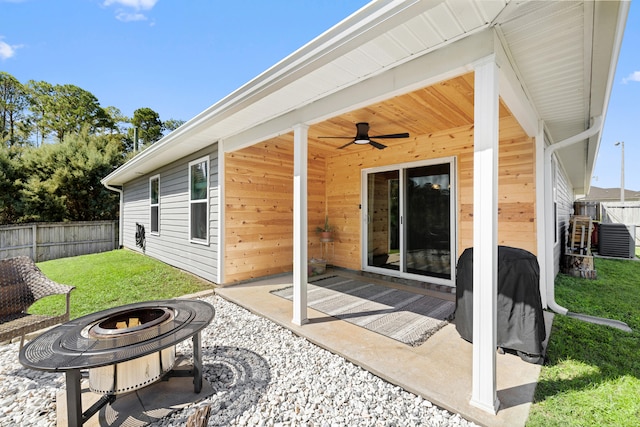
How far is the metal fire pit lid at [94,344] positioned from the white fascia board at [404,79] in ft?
7.38

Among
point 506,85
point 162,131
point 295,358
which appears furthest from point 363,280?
point 162,131

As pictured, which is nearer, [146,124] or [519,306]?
[519,306]

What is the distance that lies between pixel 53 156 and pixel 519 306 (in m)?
15.9

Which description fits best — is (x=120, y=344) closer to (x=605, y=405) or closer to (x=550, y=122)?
(x=605, y=405)

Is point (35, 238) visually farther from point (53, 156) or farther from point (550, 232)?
point (550, 232)

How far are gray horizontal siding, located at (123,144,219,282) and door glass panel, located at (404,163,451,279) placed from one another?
134 inches

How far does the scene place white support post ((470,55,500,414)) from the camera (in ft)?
5.54

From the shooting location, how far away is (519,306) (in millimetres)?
2303

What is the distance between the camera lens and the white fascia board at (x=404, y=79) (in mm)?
1794

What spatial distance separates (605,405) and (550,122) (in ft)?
11.1

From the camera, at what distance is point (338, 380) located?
2100 millimetres

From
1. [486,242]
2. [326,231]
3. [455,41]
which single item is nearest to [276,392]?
[486,242]

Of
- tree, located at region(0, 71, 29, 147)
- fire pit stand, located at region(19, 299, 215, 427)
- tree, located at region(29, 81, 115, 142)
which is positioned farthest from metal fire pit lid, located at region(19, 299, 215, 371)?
tree, located at region(0, 71, 29, 147)

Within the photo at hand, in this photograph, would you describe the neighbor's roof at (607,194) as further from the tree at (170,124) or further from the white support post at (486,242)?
the tree at (170,124)
